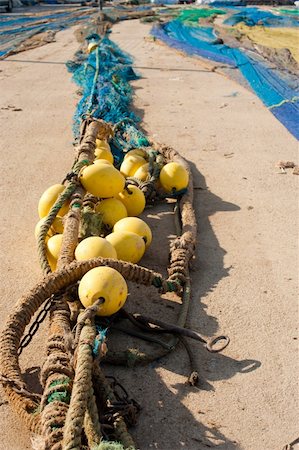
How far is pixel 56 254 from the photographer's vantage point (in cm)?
306

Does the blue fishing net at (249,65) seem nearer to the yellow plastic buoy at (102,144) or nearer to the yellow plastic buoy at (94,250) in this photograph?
the yellow plastic buoy at (102,144)

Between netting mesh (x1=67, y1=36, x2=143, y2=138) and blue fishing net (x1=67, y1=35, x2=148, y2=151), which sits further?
netting mesh (x1=67, y1=36, x2=143, y2=138)

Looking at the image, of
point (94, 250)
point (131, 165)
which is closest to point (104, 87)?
point (131, 165)

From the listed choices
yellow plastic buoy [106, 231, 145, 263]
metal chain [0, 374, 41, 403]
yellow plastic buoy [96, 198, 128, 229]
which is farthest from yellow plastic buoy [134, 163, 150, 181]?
metal chain [0, 374, 41, 403]

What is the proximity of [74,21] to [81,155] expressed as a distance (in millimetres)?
17144

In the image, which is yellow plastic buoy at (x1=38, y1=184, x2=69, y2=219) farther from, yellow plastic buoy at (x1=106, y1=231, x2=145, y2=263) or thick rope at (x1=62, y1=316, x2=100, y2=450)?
thick rope at (x1=62, y1=316, x2=100, y2=450)

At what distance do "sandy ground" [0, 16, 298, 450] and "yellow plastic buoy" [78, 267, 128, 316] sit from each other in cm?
35

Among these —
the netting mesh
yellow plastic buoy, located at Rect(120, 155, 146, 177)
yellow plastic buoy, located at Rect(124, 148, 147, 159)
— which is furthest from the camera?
the netting mesh

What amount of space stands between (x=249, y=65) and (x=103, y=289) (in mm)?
7895

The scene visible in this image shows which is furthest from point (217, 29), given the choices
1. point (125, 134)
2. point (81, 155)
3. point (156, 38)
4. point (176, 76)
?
point (81, 155)

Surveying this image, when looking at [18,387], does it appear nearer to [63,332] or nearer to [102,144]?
[63,332]

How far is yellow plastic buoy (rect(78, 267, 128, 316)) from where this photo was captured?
2.47 m

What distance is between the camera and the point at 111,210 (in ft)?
11.4

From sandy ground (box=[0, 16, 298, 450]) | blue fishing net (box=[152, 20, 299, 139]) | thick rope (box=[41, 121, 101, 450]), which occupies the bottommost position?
sandy ground (box=[0, 16, 298, 450])
